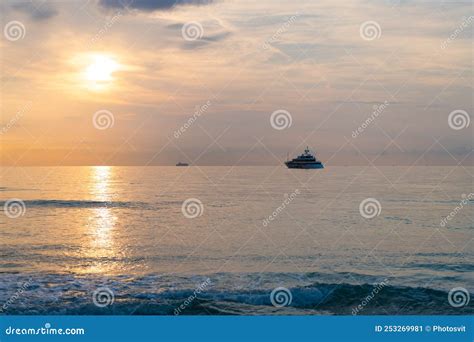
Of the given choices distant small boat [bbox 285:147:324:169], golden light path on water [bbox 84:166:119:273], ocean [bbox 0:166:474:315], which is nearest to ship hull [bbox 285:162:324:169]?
distant small boat [bbox 285:147:324:169]

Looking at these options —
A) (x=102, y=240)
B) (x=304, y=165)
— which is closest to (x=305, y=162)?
(x=304, y=165)

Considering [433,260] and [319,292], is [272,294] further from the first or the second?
[433,260]

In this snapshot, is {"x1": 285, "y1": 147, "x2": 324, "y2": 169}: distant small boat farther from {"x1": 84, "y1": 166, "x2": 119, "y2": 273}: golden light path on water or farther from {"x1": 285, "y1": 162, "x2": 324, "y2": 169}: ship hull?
{"x1": 84, "y1": 166, "x2": 119, "y2": 273}: golden light path on water

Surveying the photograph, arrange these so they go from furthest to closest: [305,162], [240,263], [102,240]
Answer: [305,162], [102,240], [240,263]

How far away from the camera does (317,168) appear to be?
467 ft

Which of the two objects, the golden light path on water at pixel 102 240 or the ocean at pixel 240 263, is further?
the golden light path on water at pixel 102 240

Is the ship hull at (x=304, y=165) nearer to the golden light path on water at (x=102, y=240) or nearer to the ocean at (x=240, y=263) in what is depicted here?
the ocean at (x=240, y=263)

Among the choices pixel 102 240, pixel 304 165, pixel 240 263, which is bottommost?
pixel 240 263

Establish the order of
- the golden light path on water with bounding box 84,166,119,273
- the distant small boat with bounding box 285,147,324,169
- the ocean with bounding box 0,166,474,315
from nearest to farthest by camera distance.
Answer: the ocean with bounding box 0,166,474,315
the golden light path on water with bounding box 84,166,119,273
the distant small boat with bounding box 285,147,324,169

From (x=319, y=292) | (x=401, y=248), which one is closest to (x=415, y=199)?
(x=401, y=248)

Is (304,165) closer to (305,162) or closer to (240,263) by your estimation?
(305,162)

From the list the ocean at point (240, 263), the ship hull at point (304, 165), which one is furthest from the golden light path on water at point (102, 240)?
the ship hull at point (304, 165)

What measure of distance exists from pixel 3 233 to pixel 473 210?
37163 mm

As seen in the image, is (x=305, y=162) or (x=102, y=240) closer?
(x=102, y=240)
